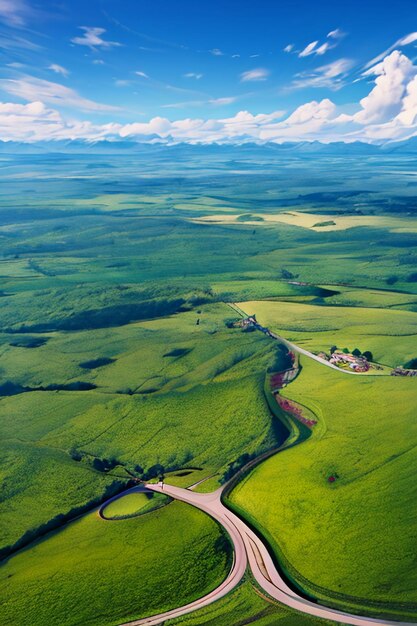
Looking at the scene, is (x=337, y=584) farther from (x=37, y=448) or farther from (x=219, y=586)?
(x=37, y=448)

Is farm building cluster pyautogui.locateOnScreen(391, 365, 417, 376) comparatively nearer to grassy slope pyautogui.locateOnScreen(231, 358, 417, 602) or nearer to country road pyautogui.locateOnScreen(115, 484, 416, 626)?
grassy slope pyautogui.locateOnScreen(231, 358, 417, 602)

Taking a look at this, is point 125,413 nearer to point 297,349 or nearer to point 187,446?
point 187,446

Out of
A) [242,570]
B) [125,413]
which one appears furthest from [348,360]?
[242,570]

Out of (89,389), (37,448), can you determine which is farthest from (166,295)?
(37,448)

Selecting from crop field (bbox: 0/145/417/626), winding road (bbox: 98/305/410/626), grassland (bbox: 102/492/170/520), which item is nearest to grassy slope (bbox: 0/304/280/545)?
crop field (bbox: 0/145/417/626)

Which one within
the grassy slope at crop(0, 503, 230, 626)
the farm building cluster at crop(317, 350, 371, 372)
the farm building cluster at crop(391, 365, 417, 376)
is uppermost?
the farm building cluster at crop(317, 350, 371, 372)

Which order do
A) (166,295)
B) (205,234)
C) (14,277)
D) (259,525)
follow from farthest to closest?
(205,234) < (14,277) < (166,295) < (259,525)

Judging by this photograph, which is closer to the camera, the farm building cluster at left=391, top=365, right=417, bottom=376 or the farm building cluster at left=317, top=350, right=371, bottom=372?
the farm building cluster at left=391, top=365, right=417, bottom=376
